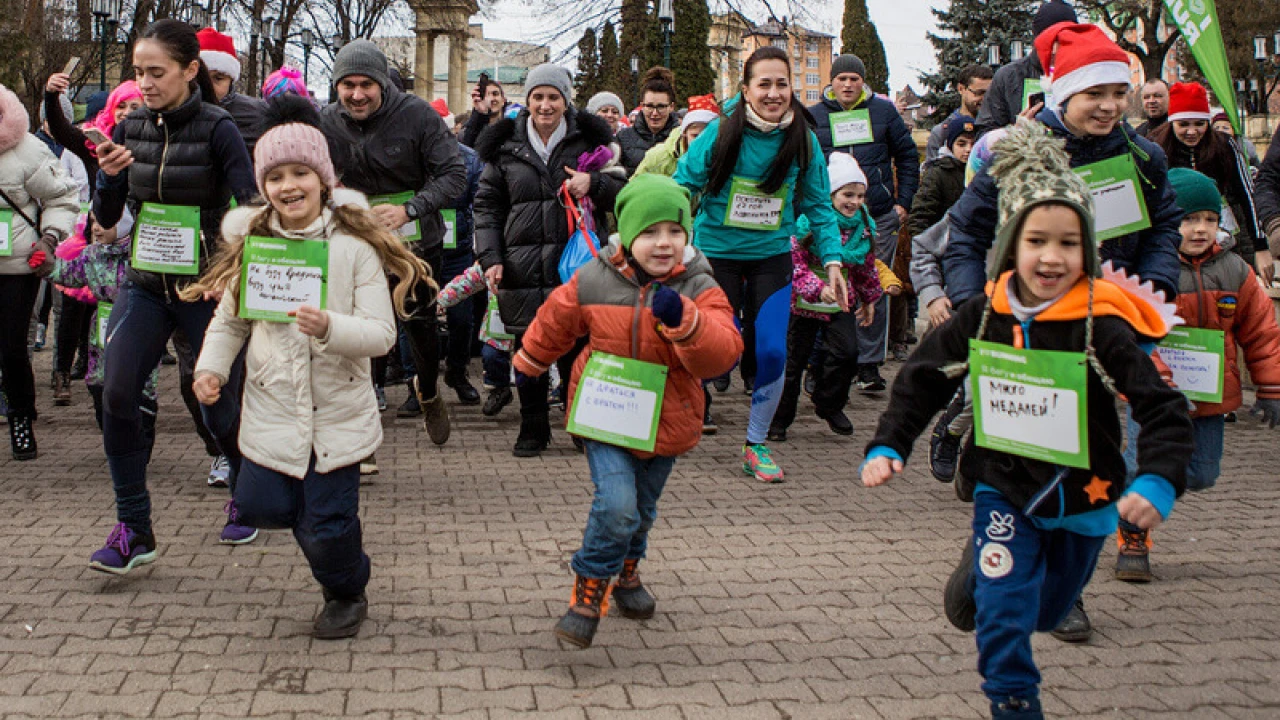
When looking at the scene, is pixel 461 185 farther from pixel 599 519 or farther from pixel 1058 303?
pixel 1058 303

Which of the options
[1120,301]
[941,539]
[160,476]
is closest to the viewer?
[1120,301]

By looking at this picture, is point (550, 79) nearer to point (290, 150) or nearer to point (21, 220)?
point (21, 220)

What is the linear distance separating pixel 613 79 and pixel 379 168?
39.2 meters

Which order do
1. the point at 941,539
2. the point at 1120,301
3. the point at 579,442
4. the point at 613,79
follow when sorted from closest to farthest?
the point at 1120,301
the point at 941,539
the point at 579,442
the point at 613,79

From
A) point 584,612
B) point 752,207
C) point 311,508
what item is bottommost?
point 584,612

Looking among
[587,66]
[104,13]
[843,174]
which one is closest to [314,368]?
[843,174]

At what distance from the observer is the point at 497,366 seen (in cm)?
970

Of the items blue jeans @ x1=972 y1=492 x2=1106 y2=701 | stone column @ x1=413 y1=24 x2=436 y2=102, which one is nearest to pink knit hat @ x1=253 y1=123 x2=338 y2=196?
blue jeans @ x1=972 y1=492 x2=1106 y2=701

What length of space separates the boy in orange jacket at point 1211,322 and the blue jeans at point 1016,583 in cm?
173

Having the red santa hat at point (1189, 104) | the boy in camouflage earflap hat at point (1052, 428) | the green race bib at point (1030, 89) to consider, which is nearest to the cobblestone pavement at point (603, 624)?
the boy in camouflage earflap hat at point (1052, 428)

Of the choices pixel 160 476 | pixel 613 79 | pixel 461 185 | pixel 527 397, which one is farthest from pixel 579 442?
pixel 613 79

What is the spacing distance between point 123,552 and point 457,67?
151 ft

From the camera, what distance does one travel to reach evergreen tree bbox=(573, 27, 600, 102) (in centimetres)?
3359

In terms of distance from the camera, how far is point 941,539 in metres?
6.11
